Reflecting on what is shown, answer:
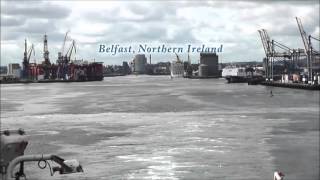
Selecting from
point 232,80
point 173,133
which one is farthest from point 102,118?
point 232,80

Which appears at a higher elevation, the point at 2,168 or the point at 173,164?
the point at 2,168

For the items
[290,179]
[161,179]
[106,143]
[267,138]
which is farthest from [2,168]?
[267,138]

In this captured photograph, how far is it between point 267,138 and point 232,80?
165m

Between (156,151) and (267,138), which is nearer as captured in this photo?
(156,151)

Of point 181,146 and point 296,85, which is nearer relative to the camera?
point 181,146

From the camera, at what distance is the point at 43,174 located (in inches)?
877

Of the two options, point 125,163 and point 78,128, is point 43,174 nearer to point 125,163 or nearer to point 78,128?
point 125,163

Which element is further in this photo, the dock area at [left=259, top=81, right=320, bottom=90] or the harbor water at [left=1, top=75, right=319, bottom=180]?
the dock area at [left=259, top=81, right=320, bottom=90]

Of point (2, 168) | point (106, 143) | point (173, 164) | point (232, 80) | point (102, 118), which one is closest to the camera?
point (2, 168)

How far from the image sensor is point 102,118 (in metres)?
51.3

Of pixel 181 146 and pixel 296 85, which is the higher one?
pixel 181 146

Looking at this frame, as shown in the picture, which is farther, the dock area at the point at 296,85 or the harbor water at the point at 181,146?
the dock area at the point at 296,85

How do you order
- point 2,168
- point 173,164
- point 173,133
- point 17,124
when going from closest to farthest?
A: point 2,168 < point 173,164 < point 173,133 < point 17,124

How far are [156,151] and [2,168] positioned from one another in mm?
21219
